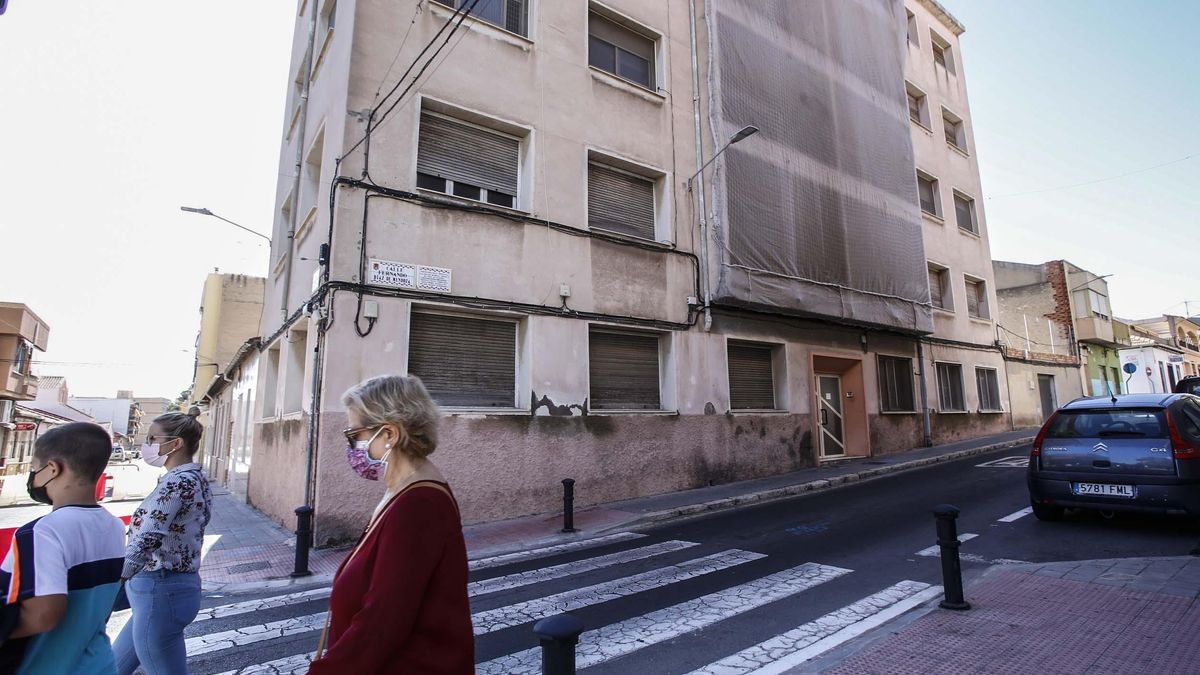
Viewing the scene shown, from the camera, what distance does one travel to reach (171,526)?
3070 mm

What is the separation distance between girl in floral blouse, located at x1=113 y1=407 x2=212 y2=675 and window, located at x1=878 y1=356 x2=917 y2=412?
54.1ft

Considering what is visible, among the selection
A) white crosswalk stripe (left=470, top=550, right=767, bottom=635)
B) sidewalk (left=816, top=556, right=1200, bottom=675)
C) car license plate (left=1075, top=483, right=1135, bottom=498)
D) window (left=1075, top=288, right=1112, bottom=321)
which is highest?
window (left=1075, top=288, right=1112, bottom=321)

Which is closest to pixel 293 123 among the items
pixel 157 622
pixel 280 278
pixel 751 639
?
pixel 280 278

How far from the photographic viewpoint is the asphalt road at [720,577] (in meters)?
4.16

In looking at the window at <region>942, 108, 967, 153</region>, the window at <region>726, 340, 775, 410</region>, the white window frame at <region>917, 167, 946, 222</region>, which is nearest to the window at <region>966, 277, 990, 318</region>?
the white window frame at <region>917, 167, 946, 222</region>

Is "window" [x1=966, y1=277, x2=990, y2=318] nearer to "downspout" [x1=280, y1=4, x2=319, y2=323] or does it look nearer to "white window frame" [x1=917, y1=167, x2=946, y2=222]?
"white window frame" [x1=917, y1=167, x2=946, y2=222]

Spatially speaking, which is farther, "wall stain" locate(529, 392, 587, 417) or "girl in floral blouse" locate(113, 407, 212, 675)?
"wall stain" locate(529, 392, 587, 417)

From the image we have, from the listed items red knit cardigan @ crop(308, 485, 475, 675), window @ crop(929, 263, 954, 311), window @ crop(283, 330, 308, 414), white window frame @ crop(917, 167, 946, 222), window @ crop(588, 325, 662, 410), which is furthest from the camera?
white window frame @ crop(917, 167, 946, 222)

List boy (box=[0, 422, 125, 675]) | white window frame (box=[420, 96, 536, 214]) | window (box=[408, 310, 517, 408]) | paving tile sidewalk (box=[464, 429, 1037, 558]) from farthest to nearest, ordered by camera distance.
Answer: white window frame (box=[420, 96, 536, 214]) → window (box=[408, 310, 517, 408]) → paving tile sidewalk (box=[464, 429, 1037, 558]) → boy (box=[0, 422, 125, 675])

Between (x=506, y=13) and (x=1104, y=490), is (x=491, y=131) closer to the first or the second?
(x=506, y=13)

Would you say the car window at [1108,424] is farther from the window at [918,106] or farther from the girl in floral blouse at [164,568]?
the window at [918,106]

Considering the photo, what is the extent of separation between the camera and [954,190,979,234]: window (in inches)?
854

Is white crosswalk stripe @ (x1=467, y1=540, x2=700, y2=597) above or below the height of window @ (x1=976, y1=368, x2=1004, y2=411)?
below

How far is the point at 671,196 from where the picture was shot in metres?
12.6
